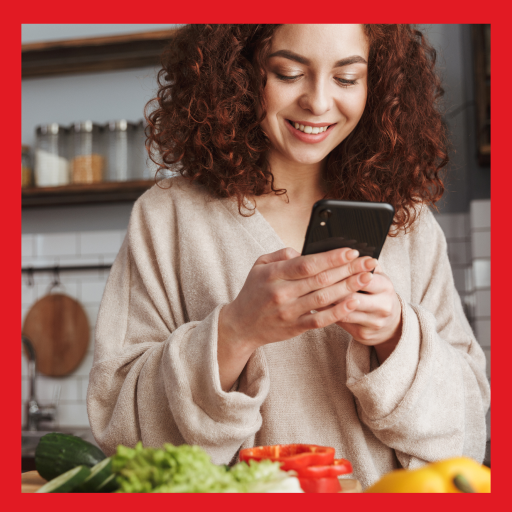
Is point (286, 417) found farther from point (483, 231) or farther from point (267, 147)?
point (483, 231)

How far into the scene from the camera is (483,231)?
2422mm

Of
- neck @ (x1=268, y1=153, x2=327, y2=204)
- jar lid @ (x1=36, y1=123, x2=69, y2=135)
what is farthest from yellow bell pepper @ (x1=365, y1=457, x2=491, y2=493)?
jar lid @ (x1=36, y1=123, x2=69, y2=135)

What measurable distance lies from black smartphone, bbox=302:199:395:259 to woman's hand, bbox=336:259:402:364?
33 mm

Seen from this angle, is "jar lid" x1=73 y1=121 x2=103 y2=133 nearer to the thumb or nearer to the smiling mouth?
the smiling mouth

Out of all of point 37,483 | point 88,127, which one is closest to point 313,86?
point 37,483

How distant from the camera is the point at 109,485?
0.61 meters

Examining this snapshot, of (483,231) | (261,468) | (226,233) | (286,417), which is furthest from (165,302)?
(483,231)

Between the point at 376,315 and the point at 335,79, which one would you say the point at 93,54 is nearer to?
the point at 335,79

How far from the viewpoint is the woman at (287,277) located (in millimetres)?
835

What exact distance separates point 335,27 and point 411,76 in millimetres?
312

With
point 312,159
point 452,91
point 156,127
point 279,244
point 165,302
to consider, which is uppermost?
point 452,91

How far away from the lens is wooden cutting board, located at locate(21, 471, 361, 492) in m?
0.69

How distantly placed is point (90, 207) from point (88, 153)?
1.06 ft

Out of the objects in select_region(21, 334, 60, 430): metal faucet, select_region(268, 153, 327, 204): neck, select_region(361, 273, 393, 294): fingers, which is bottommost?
select_region(21, 334, 60, 430): metal faucet
